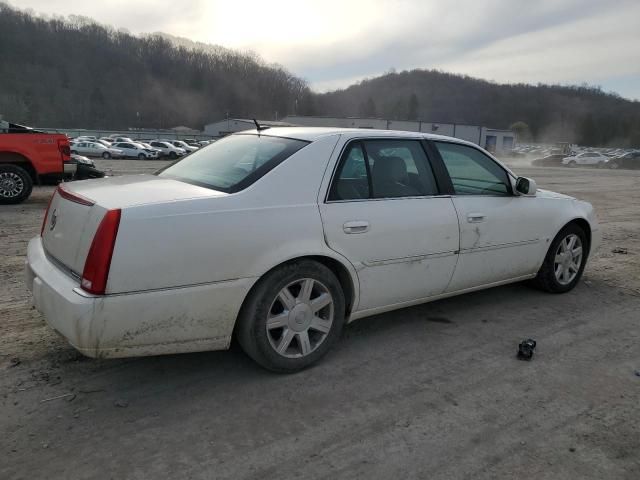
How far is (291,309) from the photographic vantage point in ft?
10.6

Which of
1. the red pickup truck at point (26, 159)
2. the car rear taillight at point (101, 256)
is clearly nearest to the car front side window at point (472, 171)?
the car rear taillight at point (101, 256)

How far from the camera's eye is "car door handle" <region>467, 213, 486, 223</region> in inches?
160

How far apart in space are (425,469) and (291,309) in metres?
1.22

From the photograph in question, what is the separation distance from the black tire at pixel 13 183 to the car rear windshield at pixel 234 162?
7.21m

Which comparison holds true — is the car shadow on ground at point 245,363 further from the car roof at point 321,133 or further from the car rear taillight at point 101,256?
the car roof at point 321,133

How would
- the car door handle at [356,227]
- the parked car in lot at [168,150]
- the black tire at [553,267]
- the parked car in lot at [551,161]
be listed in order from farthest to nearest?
the parked car in lot at [551,161] → the parked car in lot at [168,150] → the black tire at [553,267] → the car door handle at [356,227]

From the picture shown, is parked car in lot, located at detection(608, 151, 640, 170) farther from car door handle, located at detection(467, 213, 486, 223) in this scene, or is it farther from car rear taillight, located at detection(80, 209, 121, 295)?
car rear taillight, located at detection(80, 209, 121, 295)

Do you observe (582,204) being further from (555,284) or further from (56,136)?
(56,136)

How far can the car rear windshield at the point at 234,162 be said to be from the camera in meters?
3.28

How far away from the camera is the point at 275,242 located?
306 centimetres

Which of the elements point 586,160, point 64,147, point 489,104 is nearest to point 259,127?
point 64,147

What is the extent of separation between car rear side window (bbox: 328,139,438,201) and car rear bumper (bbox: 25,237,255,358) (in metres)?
0.99

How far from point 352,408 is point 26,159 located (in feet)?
30.4

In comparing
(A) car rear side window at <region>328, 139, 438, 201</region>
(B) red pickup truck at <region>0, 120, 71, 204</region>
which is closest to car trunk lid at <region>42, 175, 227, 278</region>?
(A) car rear side window at <region>328, 139, 438, 201</region>
